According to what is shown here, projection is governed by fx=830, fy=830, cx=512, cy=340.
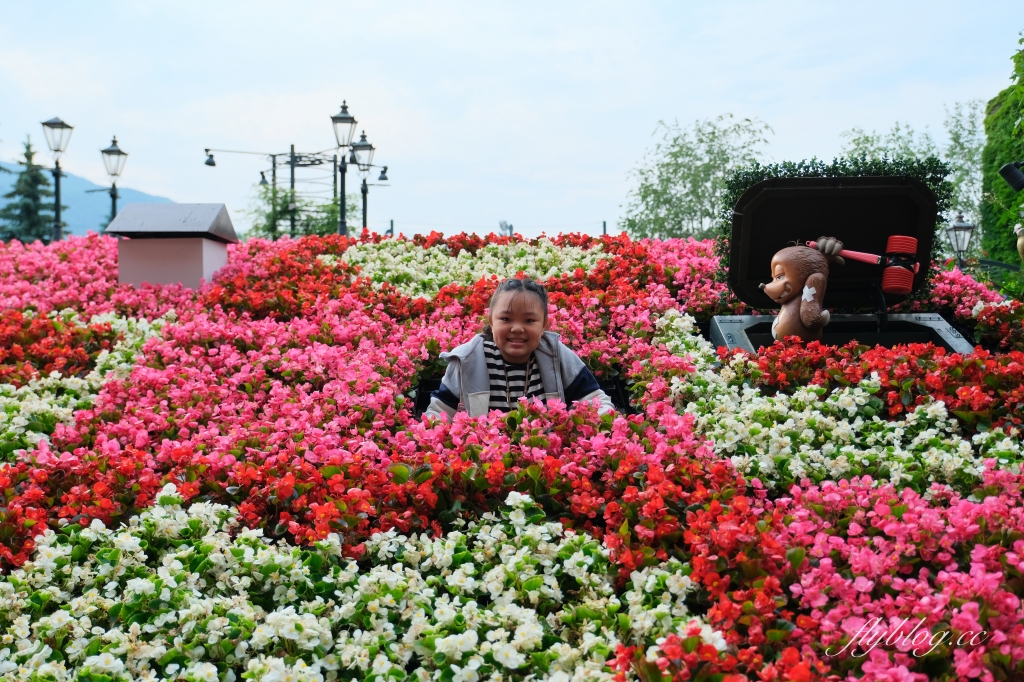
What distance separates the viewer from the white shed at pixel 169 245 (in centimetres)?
837

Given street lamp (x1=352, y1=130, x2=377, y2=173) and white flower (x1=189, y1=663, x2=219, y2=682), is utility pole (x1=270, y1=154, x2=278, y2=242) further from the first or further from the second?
white flower (x1=189, y1=663, x2=219, y2=682)

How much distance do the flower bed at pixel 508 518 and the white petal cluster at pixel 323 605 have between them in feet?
0.03

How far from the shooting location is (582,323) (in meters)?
6.30

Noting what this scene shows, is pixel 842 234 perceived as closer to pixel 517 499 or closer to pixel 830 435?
pixel 830 435

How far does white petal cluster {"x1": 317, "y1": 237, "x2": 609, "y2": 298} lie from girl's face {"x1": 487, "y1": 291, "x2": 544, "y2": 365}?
2.93 meters

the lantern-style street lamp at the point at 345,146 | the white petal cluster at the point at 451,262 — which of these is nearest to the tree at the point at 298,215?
the lantern-style street lamp at the point at 345,146

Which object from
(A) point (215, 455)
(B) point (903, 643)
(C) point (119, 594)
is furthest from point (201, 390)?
(B) point (903, 643)

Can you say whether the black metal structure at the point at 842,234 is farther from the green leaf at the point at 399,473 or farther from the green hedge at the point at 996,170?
the green hedge at the point at 996,170

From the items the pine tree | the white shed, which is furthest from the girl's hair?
the pine tree

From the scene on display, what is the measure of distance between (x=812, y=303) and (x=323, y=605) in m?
4.10

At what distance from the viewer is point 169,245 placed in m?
8.38

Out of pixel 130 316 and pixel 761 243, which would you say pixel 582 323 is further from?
pixel 130 316

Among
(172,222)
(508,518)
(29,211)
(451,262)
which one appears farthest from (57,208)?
(29,211)

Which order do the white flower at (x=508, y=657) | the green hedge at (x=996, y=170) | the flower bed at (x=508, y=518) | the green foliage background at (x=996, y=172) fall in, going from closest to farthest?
the white flower at (x=508, y=657)
the flower bed at (x=508, y=518)
the green foliage background at (x=996, y=172)
the green hedge at (x=996, y=170)
